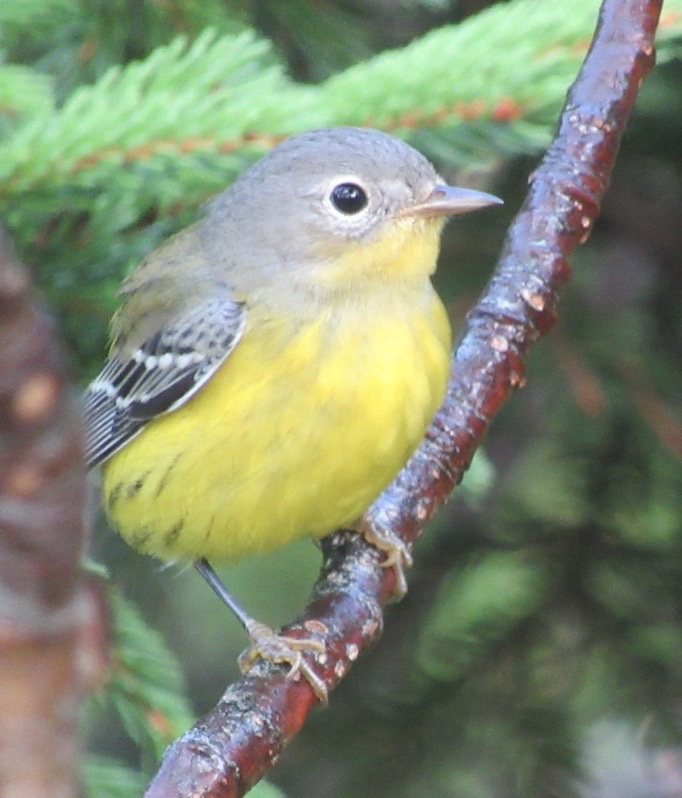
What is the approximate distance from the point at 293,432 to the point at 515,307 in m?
0.58

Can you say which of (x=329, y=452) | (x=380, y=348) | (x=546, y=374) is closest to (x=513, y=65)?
(x=380, y=348)

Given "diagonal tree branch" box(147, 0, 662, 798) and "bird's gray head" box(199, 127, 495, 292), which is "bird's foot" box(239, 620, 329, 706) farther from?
"bird's gray head" box(199, 127, 495, 292)

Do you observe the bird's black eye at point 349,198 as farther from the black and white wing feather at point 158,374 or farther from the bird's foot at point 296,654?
the bird's foot at point 296,654

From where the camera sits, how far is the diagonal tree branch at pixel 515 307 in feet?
8.47

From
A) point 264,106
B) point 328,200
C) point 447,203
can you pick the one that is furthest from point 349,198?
point 264,106

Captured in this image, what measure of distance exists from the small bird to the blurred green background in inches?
9.7

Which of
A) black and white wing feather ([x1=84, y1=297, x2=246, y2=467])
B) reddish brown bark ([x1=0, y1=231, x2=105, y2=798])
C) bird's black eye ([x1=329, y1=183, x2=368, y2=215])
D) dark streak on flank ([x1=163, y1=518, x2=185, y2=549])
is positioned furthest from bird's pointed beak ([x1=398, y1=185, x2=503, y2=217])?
reddish brown bark ([x1=0, y1=231, x2=105, y2=798])

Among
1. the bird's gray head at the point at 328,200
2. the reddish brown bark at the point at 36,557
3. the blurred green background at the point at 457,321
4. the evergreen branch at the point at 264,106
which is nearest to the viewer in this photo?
the reddish brown bark at the point at 36,557

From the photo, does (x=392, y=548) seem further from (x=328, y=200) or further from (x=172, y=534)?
(x=328, y=200)

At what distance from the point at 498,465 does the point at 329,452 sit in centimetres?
202

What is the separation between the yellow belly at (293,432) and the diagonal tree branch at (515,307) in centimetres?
7

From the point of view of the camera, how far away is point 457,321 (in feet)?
14.1

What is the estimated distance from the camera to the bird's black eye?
3229mm

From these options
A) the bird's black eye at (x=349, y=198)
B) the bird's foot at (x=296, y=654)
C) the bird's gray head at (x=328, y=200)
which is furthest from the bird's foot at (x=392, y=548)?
the bird's black eye at (x=349, y=198)
